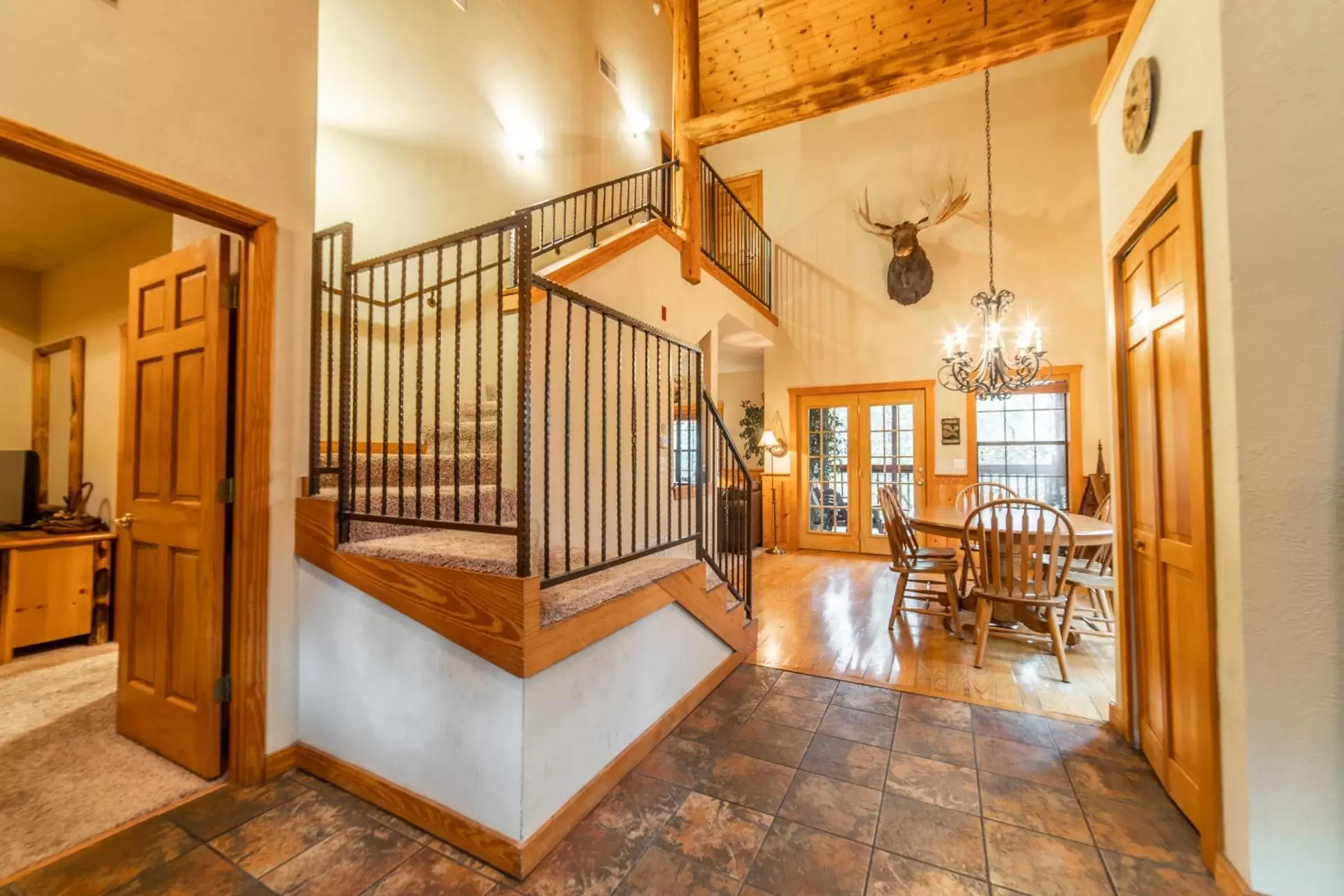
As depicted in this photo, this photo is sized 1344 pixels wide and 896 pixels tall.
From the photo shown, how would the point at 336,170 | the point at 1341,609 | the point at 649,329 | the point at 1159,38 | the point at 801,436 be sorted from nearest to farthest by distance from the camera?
the point at 1341,609 → the point at 1159,38 → the point at 649,329 → the point at 336,170 → the point at 801,436

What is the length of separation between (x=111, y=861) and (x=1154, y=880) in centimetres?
292

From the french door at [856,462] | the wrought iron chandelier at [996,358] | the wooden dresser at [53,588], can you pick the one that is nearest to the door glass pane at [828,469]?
the french door at [856,462]

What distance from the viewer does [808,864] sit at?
1.49 metres

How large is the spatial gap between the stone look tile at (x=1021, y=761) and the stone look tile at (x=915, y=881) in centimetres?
65

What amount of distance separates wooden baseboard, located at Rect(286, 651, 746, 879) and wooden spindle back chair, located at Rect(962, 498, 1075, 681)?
1.95 metres

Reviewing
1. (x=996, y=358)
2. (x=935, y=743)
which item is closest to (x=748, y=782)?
(x=935, y=743)

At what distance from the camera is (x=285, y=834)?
160 cm

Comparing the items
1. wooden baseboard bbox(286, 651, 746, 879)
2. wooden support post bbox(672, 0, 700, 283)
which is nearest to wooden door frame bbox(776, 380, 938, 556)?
wooden support post bbox(672, 0, 700, 283)

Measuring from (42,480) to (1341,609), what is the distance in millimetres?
6718

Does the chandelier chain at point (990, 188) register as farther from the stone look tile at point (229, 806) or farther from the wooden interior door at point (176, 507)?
the stone look tile at point (229, 806)

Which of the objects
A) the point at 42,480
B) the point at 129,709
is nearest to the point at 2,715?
the point at 129,709

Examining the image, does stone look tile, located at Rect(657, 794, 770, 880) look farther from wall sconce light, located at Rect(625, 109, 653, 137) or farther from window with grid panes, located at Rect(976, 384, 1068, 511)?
wall sconce light, located at Rect(625, 109, 653, 137)

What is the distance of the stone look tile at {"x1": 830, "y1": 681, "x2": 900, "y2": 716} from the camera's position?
96.0 inches

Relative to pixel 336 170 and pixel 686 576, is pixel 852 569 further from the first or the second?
pixel 336 170
